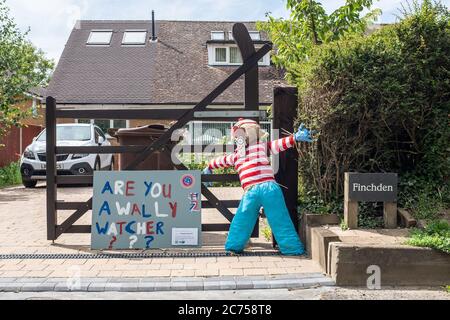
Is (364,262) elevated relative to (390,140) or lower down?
lower down

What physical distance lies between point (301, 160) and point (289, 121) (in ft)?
2.05

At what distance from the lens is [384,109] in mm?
5785

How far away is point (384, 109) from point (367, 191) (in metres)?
1.02

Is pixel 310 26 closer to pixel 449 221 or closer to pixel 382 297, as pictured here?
pixel 449 221

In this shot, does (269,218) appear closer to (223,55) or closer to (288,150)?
(288,150)

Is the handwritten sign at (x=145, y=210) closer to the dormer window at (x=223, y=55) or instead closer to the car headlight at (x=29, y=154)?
the car headlight at (x=29, y=154)

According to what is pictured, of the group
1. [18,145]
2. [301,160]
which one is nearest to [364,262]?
[301,160]

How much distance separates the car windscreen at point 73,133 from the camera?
13453 mm

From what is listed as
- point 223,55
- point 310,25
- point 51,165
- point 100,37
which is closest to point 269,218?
point 51,165

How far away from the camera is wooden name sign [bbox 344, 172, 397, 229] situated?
5.51 meters

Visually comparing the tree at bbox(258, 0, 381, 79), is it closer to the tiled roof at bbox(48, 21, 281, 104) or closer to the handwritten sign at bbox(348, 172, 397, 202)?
the handwritten sign at bbox(348, 172, 397, 202)

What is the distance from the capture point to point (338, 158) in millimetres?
6020

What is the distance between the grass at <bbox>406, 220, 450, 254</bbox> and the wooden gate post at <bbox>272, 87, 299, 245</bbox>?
4.67 feet
